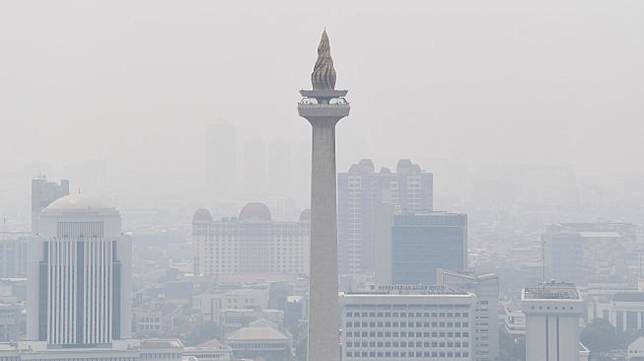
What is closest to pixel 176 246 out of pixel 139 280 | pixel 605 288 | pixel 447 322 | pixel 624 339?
pixel 139 280

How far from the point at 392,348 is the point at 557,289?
6542 mm

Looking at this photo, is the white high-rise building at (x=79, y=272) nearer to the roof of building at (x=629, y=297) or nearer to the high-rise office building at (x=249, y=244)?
the high-rise office building at (x=249, y=244)

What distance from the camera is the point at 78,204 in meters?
41.3

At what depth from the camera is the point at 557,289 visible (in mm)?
35844

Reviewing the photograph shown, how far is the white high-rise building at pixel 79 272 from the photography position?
1588 inches

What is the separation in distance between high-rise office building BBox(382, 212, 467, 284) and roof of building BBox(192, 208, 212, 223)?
13.8ft

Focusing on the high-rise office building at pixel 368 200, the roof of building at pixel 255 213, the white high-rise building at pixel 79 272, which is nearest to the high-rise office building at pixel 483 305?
the high-rise office building at pixel 368 200

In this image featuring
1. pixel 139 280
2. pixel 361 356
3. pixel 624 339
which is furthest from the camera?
pixel 139 280

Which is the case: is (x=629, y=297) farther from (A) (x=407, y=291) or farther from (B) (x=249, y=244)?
(A) (x=407, y=291)

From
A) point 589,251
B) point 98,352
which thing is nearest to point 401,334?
point 98,352

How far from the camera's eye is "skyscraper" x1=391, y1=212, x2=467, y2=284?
47.9 m

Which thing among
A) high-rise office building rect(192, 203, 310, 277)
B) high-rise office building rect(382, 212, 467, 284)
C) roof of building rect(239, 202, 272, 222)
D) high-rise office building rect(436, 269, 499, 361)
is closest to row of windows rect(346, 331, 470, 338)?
high-rise office building rect(436, 269, 499, 361)

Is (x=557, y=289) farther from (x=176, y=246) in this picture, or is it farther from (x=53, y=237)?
(x=176, y=246)

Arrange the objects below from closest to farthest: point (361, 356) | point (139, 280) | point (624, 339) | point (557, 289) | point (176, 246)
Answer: point (361, 356), point (557, 289), point (624, 339), point (139, 280), point (176, 246)
